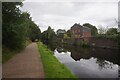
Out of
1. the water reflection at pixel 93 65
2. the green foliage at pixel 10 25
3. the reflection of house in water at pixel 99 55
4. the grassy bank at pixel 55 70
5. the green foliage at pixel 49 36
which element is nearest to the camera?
the grassy bank at pixel 55 70

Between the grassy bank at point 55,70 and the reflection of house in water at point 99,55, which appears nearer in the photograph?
the grassy bank at point 55,70

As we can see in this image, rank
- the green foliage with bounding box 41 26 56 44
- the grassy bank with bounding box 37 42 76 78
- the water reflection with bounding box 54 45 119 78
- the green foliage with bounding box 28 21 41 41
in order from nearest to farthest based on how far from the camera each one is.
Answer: the grassy bank with bounding box 37 42 76 78, the water reflection with bounding box 54 45 119 78, the green foliage with bounding box 28 21 41 41, the green foliage with bounding box 41 26 56 44

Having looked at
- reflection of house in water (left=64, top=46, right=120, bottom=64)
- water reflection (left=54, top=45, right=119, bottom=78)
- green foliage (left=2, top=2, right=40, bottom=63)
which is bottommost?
water reflection (left=54, top=45, right=119, bottom=78)

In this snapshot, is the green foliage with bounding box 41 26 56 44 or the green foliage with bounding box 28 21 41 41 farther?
the green foliage with bounding box 41 26 56 44

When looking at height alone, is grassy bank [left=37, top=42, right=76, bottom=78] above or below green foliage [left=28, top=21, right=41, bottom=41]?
below

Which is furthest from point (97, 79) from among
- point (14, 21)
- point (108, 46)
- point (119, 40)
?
point (108, 46)

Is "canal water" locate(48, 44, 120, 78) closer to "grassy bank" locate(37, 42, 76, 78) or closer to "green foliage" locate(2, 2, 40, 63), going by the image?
"grassy bank" locate(37, 42, 76, 78)

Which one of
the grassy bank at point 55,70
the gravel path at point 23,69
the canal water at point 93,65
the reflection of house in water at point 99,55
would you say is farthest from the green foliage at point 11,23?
the reflection of house in water at point 99,55

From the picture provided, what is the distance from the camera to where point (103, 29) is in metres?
64.0

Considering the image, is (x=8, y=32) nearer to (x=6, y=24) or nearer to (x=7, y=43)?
(x=6, y=24)

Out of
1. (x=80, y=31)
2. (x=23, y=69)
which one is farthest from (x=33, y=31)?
(x=23, y=69)

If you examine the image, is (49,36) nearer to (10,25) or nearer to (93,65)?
(10,25)

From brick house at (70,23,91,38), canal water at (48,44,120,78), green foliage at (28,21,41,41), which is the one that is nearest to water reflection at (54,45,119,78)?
canal water at (48,44,120,78)

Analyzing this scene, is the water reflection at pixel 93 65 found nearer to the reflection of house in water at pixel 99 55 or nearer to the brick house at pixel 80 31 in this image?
the reflection of house in water at pixel 99 55
